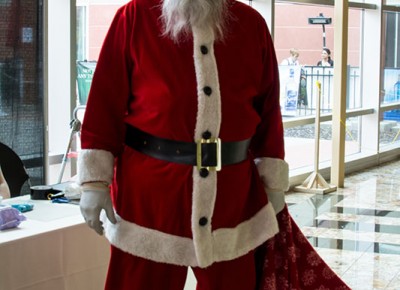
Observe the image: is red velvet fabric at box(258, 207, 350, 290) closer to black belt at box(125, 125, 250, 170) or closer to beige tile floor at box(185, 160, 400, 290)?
black belt at box(125, 125, 250, 170)

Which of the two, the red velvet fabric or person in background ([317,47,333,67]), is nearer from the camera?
the red velvet fabric

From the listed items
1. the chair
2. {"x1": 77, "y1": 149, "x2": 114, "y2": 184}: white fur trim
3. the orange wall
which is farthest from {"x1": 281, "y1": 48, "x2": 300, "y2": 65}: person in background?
{"x1": 77, "y1": 149, "x2": 114, "y2": 184}: white fur trim

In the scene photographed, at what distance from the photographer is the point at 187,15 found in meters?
1.78

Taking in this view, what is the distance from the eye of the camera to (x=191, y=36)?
178cm

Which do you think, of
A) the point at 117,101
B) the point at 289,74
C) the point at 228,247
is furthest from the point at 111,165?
the point at 289,74

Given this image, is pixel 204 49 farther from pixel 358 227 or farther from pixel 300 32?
pixel 300 32

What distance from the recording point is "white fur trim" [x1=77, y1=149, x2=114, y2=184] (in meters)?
1.76

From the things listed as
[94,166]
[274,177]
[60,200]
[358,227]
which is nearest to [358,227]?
[358,227]

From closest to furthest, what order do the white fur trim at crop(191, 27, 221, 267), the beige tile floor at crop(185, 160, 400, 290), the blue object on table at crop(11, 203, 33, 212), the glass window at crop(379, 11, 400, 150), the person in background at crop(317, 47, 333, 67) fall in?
the white fur trim at crop(191, 27, 221, 267) < the blue object on table at crop(11, 203, 33, 212) < the beige tile floor at crop(185, 160, 400, 290) < the person in background at crop(317, 47, 333, 67) < the glass window at crop(379, 11, 400, 150)

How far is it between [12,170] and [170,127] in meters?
1.89

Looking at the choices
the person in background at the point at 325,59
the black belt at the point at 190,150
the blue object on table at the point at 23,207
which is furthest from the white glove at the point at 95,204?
the person in background at the point at 325,59

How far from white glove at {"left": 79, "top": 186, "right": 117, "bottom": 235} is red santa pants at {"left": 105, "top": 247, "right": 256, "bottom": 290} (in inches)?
4.4

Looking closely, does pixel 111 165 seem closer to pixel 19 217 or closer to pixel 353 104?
pixel 19 217

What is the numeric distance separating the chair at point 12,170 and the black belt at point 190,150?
1790 millimetres
